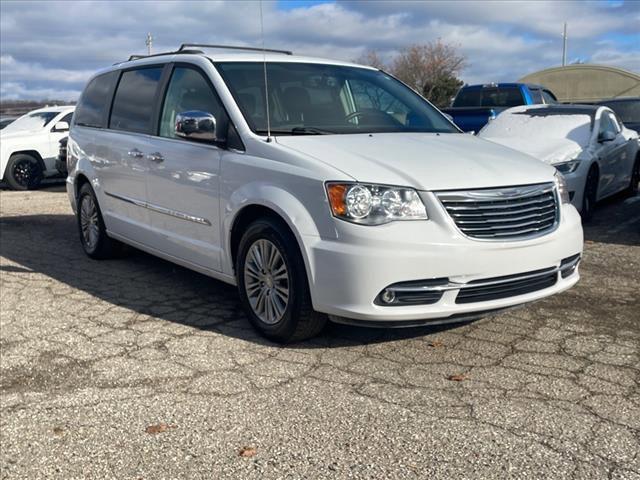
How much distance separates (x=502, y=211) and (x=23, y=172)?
1262cm

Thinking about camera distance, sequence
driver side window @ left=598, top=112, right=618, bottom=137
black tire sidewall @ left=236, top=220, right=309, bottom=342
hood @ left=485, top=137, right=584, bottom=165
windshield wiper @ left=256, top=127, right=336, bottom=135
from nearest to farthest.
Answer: black tire sidewall @ left=236, top=220, right=309, bottom=342 → windshield wiper @ left=256, top=127, right=336, bottom=135 → hood @ left=485, top=137, right=584, bottom=165 → driver side window @ left=598, top=112, right=618, bottom=137

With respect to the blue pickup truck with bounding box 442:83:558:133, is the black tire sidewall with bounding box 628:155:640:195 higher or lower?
lower

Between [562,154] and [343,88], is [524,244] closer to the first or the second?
[343,88]

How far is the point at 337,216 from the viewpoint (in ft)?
13.6

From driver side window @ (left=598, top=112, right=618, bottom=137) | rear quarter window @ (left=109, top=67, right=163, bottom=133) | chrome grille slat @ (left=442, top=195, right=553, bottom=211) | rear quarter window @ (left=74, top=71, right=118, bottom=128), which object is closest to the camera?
chrome grille slat @ (left=442, top=195, right=553, bottom=211)

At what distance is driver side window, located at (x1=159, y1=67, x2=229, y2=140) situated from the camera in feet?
16.9

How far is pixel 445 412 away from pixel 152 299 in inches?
120

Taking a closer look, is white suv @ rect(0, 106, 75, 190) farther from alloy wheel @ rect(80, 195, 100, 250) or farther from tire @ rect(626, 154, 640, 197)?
tire @ rect(626, 154, 640, 197)

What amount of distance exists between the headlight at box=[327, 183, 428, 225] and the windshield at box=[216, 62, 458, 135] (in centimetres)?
96

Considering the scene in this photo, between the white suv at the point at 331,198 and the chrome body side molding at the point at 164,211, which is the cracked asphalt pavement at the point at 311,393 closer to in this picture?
the white suv at the point at 331,198

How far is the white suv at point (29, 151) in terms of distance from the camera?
47.8 feet

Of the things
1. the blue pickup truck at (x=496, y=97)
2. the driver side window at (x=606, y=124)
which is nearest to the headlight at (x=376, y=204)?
the driver side window at (x=606, y=124)

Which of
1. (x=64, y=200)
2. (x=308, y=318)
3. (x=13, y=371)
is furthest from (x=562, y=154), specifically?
(x=64, y=200)

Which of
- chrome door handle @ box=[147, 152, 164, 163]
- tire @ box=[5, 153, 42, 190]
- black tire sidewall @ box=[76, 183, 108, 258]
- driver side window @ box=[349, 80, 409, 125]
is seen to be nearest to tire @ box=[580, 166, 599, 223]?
driver side window @ box=[349, 80, 409, 125]
